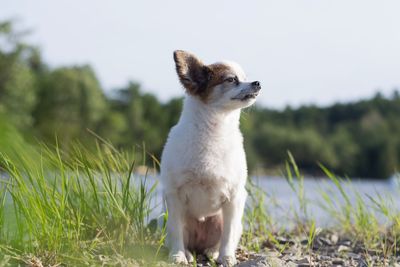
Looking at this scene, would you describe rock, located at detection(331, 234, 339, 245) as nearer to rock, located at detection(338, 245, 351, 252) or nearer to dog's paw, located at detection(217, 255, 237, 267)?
rock, located at detection(338, 245, 351, 252)

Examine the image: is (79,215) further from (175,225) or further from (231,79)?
(231,79)

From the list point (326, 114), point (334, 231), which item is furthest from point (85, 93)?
point (334, 231)

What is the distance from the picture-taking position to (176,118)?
56.1 m

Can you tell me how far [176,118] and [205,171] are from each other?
169ft

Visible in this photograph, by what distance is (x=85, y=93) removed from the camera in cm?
5188

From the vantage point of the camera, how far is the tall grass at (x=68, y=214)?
162 inches

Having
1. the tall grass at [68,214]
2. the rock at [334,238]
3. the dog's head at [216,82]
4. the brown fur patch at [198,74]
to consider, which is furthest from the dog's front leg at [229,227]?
the rock at [334,238]

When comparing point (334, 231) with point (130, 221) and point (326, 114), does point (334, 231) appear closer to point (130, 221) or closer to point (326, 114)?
point (130, 221)

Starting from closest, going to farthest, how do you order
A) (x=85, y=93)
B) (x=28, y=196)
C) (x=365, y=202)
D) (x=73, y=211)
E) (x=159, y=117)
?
(x=28, y=196), (x=73, y=211), (x=365, y=202), (x=85, y=93), (x=159, y=117)

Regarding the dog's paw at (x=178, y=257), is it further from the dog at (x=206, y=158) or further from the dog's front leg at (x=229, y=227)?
the dog's front leg at (x=229, y=227)

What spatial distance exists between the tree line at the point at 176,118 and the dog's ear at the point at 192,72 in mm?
38635

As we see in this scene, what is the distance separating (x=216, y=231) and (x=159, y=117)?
57647 millimetres

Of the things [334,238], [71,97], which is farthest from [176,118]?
[334,238]

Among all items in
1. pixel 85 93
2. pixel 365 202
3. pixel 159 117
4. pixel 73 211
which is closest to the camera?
pixel 73 211
